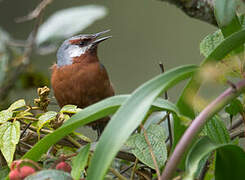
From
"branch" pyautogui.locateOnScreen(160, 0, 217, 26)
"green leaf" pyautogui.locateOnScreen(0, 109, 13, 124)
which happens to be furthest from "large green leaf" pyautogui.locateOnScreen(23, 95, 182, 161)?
"branch" pyautogui.locateOnScreen(160, 0, 217, 26)

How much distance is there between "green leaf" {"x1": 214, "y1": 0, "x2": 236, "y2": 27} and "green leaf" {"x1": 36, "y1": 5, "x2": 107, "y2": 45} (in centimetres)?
142

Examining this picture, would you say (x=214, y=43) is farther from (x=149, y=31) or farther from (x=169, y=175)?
(x=149, y=31)

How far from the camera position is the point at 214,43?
4.10 feet

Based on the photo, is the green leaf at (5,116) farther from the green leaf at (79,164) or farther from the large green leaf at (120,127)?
the large green leaf at (120,127)

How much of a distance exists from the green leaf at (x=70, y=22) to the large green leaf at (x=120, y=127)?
1.62 m

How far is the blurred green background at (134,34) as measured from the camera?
16.6 ft

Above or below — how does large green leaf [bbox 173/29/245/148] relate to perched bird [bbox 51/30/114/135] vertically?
above

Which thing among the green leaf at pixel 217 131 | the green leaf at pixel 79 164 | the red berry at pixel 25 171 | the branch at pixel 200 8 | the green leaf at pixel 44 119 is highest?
the branch at pixel 200 8

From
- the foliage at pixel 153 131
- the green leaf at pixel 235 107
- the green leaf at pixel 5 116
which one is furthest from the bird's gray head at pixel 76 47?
the green leaf at pixel 235 107

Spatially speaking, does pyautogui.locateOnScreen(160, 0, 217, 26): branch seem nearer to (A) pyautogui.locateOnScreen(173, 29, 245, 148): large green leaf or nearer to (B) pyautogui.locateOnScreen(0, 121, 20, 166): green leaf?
(A) pyautogui.locateOnScreen(173, 29, 245, 148): large green leaf

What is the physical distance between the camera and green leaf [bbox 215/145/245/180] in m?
0.95

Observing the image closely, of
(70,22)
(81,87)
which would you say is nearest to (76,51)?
(70,22)

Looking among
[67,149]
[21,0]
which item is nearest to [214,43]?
[67,149]

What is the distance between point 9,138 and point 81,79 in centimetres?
127
